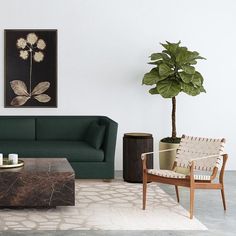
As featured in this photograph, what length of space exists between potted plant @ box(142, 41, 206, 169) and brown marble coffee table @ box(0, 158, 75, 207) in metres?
2.53

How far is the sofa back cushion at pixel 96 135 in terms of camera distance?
6.91m

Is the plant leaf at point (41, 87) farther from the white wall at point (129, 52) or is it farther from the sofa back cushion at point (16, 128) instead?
the sofa back cushion at point (16, 128)

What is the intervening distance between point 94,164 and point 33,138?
4.23 feet

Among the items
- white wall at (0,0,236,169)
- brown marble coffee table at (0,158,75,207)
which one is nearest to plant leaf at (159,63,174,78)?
white wall at (0,0,236,169)

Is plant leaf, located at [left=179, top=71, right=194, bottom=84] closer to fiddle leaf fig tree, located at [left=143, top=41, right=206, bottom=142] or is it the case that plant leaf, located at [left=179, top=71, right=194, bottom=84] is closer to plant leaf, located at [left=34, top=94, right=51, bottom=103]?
fiddle leaf fig tree, located at [left=143, top=41, right=206, bottom=142]

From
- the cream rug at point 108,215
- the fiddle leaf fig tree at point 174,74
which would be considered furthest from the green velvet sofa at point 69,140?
the fiddle leaf fig tree at point 174,74

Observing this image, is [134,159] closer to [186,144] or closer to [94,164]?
[94,164]

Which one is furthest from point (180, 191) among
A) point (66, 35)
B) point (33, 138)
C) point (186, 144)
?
point (66, 35)

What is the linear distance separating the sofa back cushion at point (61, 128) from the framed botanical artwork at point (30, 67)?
1.38ft

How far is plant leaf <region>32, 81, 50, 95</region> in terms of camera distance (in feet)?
25.7

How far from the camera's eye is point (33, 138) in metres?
7.57

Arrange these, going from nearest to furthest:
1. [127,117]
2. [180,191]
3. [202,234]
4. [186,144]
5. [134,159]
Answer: [202,234], [186,144], [180,191], [134,159], [127,117]

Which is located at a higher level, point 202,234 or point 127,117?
point 127,117

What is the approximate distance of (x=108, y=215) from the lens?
5039 mm
